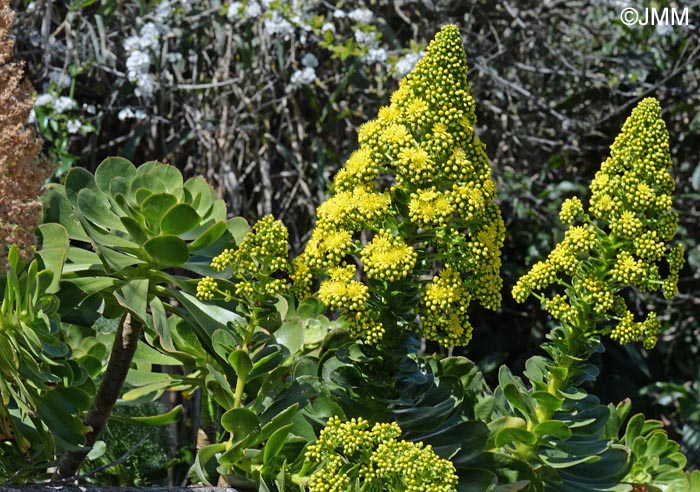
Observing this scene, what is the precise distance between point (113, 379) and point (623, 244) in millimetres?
627

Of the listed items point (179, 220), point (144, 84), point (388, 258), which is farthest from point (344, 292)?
point (144, 84)

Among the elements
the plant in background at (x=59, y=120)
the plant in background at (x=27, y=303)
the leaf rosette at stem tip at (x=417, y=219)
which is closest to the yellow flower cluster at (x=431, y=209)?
the leaf rosette at stem tip at (x=417, y=219)

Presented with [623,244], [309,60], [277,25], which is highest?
[277,25]

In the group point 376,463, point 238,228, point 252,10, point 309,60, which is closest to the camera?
point 376,463

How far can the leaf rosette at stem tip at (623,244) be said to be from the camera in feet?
3.39

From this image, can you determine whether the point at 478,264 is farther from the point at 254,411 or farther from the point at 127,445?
the point at 127,445

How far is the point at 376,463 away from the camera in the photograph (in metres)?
0.90

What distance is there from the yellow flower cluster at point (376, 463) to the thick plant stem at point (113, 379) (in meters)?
0.27

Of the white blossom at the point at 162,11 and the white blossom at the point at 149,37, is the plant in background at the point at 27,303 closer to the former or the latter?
the white blossom at the point at 149,37

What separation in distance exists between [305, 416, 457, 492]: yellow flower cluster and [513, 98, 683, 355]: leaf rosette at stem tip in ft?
0.89

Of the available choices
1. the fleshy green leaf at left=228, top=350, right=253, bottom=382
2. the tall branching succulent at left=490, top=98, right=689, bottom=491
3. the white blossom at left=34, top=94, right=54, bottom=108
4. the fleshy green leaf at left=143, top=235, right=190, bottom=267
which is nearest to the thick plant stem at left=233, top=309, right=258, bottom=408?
the fleshy green leaf at left=228, top=350, right=253, bottom=382

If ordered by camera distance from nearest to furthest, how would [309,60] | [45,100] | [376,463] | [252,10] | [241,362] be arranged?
[376,463]
[241,362]
[45,100]
[252,10]
[309,60]

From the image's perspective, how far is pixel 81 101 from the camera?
2.63 m

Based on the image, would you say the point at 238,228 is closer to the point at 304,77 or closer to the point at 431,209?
the point at 431,209
